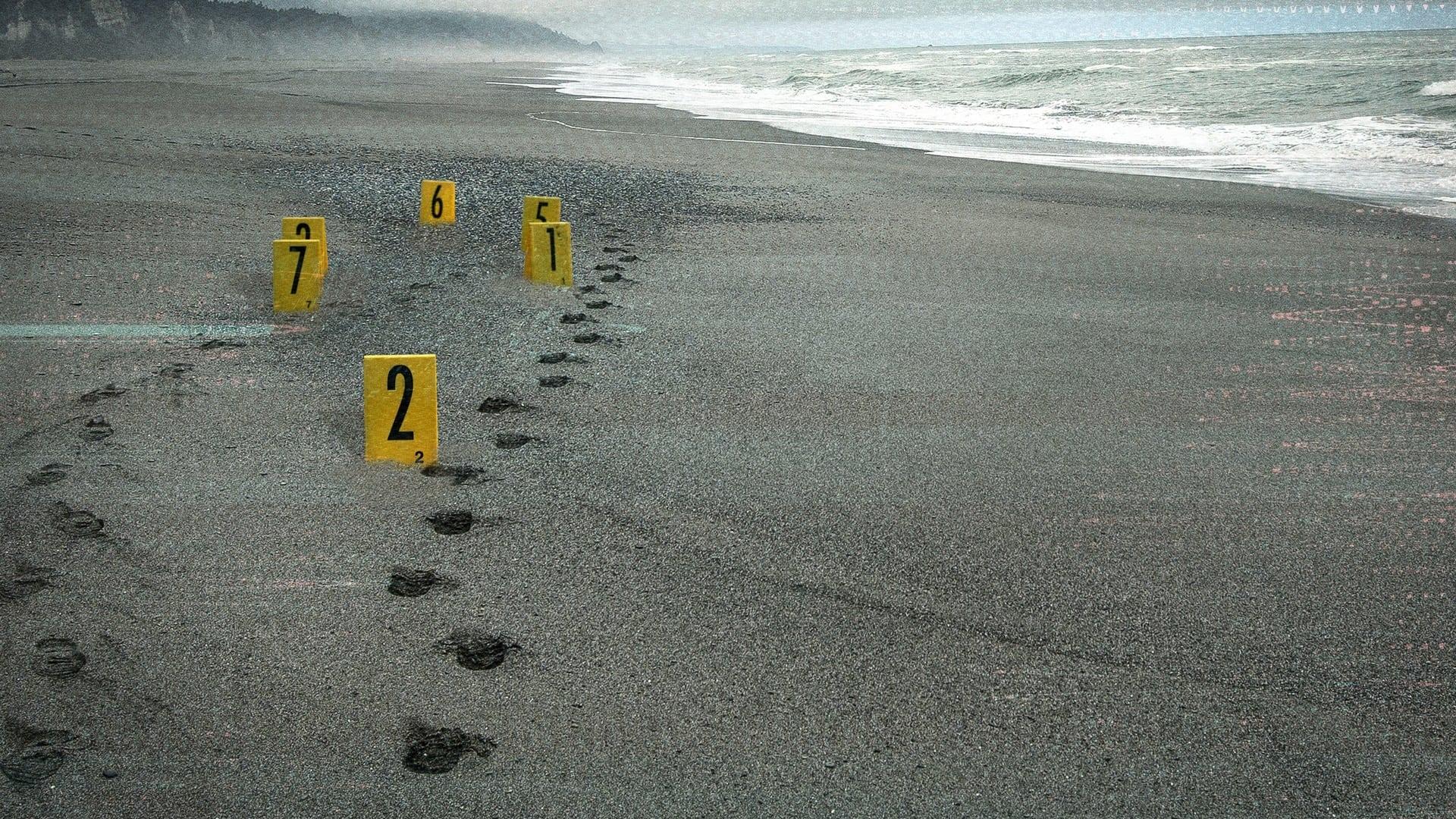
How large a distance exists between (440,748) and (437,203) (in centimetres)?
544

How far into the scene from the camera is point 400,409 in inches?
120

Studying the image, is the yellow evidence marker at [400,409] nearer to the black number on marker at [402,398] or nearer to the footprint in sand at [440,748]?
the black number on marker at [402,398]

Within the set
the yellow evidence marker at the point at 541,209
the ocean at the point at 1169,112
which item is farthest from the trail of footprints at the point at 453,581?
the ocean at the point at 1169,112

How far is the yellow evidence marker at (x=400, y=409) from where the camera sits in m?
3.00

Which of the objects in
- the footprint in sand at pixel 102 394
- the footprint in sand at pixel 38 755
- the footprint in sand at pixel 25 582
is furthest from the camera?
the footprint in sand at pixel 102 394

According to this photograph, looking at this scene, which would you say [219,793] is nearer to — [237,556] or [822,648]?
[237,556]

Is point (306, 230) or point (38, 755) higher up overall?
point (306, 230)

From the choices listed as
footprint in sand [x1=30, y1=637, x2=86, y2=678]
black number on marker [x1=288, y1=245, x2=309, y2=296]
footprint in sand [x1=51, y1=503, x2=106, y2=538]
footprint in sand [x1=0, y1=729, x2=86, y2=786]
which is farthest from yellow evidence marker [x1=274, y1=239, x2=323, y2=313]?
footprint in sand [x1=0, y1=729, x2=86, y2=786]

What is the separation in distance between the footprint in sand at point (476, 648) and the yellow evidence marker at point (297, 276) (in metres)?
2.96

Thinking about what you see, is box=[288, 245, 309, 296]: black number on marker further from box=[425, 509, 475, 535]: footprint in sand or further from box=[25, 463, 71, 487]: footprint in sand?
box=[425, 509, 475, 535]: footprint in sand

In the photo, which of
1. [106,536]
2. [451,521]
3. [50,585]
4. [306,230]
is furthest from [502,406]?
[306,230]

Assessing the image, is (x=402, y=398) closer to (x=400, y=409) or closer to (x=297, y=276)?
(x=400, y=409)

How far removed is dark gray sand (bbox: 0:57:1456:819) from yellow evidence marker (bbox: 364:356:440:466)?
89mm

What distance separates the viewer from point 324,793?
5.95ft
